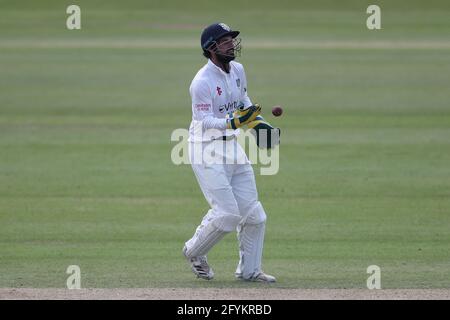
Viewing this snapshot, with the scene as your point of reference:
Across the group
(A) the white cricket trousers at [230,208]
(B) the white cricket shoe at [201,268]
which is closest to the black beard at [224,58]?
(A) the white cricket trousers at [230,208]

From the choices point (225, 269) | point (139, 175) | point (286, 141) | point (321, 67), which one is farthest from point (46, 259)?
point (321, 67)

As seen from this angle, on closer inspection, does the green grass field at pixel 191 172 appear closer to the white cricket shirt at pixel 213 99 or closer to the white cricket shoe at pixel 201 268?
the white cricket shoe at pixel 201 268

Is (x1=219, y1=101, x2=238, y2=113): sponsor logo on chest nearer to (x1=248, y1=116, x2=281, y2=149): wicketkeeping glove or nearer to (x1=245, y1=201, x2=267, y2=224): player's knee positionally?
(x1=248, y1=116, x2=281, y2=149): wicketkeeping glove

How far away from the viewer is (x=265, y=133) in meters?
10.6

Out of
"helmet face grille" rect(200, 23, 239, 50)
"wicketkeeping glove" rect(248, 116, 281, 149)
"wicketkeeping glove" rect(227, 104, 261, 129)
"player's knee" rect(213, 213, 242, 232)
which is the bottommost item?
"player's knee" rect(213, 213, 242, 232)

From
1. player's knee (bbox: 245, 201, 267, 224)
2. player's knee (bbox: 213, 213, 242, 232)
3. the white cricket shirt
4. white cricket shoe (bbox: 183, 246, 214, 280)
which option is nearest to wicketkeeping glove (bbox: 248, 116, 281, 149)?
the white cricket shirt

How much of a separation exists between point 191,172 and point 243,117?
9.49 m

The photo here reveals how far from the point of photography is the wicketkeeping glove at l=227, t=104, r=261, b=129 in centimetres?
1012

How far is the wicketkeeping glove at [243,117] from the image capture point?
10125 millimetres

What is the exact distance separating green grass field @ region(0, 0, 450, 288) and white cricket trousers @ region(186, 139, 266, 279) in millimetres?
351
